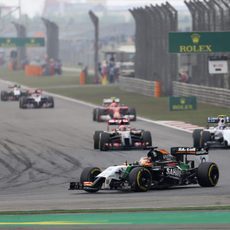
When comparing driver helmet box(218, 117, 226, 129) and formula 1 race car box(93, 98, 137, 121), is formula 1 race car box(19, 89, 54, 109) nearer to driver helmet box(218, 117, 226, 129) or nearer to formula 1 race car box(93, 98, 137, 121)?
formula 1 race car box(93, 98, 137, 121)

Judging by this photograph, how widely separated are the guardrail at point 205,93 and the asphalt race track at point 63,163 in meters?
6.05

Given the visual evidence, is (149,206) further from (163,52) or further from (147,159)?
(163,52)

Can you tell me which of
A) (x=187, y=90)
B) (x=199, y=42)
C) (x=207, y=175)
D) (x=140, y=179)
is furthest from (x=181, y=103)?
(x=140, y=179)

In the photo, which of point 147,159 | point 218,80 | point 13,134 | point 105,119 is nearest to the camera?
point 147,159

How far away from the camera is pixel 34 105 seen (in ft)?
170

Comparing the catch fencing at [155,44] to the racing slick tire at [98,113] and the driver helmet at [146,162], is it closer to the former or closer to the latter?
the racing slick tire at [98,113]

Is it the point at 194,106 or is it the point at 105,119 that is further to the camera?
the point at 194,106

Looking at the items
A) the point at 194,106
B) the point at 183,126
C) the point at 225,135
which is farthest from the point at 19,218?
the point at 194,106

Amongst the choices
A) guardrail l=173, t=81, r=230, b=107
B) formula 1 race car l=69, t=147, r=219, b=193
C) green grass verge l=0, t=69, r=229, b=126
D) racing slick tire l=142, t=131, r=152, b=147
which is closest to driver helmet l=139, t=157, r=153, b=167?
formula 1 race car l=69, t=147, r=219, b=193

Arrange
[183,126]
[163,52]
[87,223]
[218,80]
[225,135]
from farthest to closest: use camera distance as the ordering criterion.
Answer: [163,52] → [218,80] → [183,126] → [225,135] → [87,223]

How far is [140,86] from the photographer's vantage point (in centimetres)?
6475

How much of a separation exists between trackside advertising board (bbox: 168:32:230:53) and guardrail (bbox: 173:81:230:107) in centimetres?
255

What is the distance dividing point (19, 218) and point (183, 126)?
23505 millimetres

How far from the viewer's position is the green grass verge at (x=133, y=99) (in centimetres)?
4419
